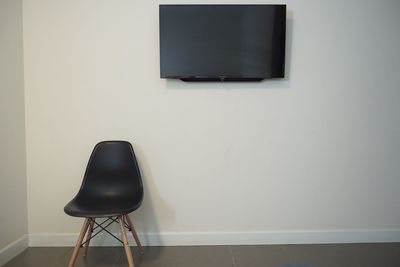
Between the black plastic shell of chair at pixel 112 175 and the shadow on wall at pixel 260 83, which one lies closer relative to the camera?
the black plastic shell of chair at pixel 112 175

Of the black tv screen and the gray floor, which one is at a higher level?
the black tv screen

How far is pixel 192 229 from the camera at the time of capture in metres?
2.15

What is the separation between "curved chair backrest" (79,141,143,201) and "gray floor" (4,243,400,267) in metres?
0.50

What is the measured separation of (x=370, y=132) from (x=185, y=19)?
1789mm

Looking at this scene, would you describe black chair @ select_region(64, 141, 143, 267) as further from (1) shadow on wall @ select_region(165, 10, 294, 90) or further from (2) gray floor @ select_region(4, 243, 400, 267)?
(1) shadow on wall @ select_region(165, 10, 294, 90)

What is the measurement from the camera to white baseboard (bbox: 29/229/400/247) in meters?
2.11

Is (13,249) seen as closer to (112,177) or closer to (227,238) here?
(112,177)

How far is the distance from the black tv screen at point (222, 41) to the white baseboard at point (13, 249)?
174 centimetres

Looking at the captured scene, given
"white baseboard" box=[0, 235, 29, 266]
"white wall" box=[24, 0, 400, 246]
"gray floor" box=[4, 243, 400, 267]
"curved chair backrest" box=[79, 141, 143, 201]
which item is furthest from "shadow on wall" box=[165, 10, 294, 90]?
"white baseboard" box=[0, 235, 29, 266]

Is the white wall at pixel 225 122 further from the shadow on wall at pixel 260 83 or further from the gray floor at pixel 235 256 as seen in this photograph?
the gray floor at pixel 235 256

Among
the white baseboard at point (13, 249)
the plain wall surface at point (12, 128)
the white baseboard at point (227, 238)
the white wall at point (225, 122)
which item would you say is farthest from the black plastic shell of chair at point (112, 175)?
the white baseboard at point (13, 249)

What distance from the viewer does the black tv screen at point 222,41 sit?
1.95 m

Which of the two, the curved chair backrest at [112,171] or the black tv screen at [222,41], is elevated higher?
the black tv screen at [222,41]

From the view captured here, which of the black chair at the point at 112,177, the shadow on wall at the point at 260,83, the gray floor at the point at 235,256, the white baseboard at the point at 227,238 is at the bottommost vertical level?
the gray floor at the point at 235,256
